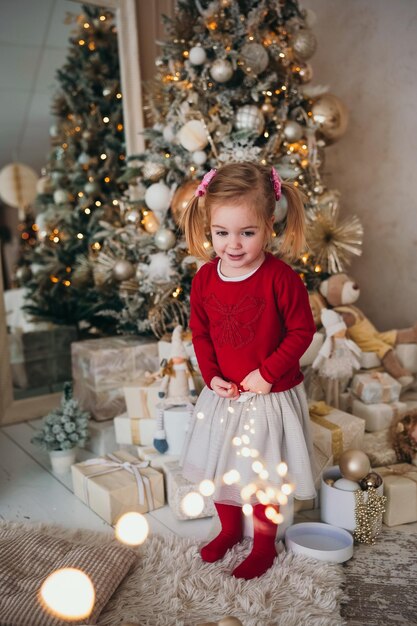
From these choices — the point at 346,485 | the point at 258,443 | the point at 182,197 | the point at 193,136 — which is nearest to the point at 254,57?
the point at 193,136

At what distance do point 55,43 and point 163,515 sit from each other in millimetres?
2612

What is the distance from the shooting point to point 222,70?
7.52ft

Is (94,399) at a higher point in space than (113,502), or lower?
→ higher

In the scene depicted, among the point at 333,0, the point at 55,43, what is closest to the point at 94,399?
the point at 55,43

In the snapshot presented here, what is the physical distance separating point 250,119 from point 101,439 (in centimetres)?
151

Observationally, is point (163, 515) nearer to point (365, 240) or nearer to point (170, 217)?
point (170, 217)

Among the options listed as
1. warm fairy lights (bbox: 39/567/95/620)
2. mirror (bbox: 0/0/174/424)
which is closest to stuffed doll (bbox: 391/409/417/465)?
warm fairy lights (bbox: 39/567/95/620)

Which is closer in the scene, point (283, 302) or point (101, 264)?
point (283, 302)

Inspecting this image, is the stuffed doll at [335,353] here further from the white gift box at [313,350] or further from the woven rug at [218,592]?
the woven rug at [218,592]

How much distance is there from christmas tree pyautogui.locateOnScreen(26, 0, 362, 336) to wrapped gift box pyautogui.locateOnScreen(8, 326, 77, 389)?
0.62 m

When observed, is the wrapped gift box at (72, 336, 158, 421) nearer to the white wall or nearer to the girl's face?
the girl's face

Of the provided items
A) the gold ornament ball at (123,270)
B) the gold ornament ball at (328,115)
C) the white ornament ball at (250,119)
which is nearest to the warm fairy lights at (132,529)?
the gold ornament ball at (123,270)

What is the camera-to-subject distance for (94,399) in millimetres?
2527

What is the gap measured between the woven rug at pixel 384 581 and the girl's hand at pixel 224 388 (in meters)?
0.59
